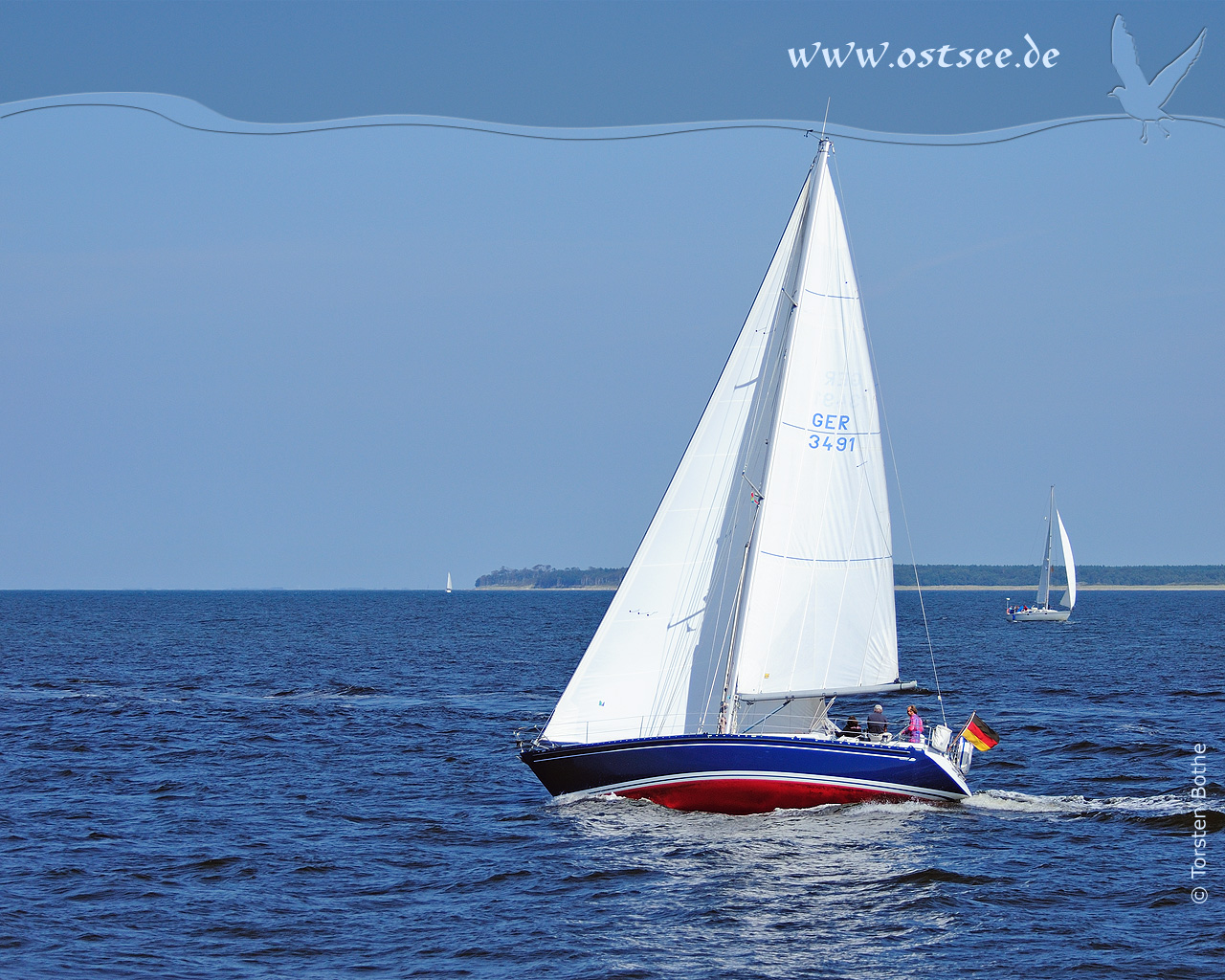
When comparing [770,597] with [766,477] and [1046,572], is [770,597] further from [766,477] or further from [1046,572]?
[1046,572]

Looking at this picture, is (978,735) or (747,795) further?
(978,735)

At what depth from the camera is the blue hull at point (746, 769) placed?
24.5 metres

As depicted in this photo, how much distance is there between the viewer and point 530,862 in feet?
75.9

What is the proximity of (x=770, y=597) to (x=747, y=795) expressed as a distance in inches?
162

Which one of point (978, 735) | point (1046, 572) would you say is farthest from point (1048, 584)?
point (978, 735)

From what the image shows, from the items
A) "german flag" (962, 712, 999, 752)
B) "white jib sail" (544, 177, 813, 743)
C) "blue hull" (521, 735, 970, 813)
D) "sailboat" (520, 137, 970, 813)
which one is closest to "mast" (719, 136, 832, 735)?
"sailboat" (520, 137, 970, 813)

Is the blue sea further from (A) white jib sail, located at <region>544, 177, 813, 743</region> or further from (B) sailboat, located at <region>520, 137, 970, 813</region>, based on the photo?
(A) white jib sail, located at <region>544, 177, 813, 743</region>

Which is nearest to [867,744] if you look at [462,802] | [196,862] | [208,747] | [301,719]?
[462,802]

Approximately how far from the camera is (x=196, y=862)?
23.1 m

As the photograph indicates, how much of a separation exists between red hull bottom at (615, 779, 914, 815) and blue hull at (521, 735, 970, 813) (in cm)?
2

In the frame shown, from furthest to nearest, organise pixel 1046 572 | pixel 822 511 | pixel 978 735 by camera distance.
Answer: pixel 1046 572 → pixel 978 735 → pixel 822 511

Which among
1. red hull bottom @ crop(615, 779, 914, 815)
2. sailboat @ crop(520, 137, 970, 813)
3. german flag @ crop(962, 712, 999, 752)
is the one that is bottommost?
red hull bottom @ crop(615, 779, 914, 815)

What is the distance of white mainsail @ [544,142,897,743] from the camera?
84.1 feet

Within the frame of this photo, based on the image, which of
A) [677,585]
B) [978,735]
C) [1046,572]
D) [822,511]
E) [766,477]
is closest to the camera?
[766,477]
